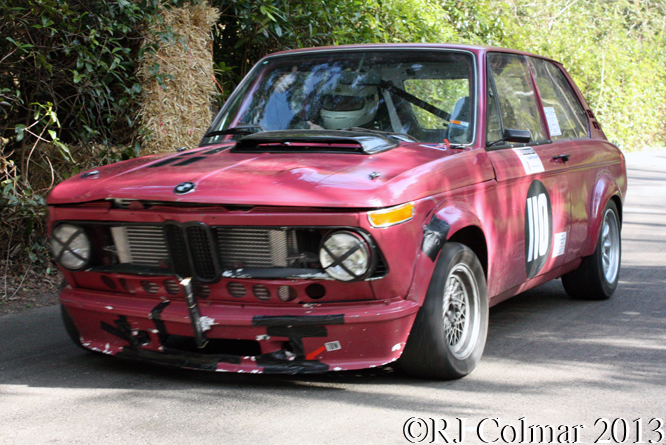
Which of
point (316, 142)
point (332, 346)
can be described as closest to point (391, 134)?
point (316, 142)

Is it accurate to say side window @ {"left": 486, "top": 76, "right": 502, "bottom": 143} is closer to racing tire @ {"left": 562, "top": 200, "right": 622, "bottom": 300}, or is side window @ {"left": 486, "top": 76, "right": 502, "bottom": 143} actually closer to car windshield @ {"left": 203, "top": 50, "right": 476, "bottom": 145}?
car windshield @ {"left": 203, "top": 50, "right": 476, "bottom": 145}

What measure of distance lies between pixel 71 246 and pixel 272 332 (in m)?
1.13

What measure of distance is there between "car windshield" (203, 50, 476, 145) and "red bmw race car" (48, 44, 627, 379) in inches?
0.5

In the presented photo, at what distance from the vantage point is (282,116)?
16.0 ft

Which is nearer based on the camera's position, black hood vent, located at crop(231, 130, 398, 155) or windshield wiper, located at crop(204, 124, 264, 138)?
black hood vent, located at crop(231, 130, 398, 155)

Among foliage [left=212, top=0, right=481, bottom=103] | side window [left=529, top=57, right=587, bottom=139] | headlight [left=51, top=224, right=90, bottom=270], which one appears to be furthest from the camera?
foliage [left=212, top=0, right=481, bottom=103]

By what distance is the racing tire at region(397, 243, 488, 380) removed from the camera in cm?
371

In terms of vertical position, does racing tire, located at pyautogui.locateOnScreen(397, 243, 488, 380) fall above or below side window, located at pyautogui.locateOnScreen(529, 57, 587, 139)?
below

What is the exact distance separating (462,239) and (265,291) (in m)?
1.22

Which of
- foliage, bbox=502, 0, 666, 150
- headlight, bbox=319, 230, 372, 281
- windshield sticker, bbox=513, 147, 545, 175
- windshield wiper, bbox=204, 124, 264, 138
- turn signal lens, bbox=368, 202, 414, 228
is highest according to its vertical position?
windshield wiper, bbox=204, 124, 264, 138

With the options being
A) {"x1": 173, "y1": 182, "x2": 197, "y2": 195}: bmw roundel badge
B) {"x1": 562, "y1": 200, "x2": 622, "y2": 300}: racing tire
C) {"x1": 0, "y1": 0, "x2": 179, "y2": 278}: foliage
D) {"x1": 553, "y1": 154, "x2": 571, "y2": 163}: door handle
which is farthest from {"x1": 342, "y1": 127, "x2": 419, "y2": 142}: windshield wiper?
{"x1": 0, "y1": 0, "x2": 179, "y2": 278}: foliage

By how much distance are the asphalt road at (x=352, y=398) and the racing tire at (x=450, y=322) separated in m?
0.11
